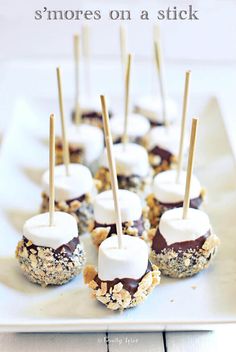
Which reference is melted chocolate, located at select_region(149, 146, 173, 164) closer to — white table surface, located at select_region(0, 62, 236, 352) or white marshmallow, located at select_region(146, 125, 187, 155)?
white marshmallow, located at select_region(146, 125, 187, 155)

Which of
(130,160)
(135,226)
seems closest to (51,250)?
(135,226)

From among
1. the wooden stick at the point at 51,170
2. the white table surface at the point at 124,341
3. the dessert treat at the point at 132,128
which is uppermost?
the wooden stick at the point at 51,170

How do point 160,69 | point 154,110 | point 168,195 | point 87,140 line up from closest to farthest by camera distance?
point 168,195 → point 160,69 → point 87,140 → point 154,110

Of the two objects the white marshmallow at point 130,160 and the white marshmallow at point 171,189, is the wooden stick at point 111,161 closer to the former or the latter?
the white marshmallow at point 171,189

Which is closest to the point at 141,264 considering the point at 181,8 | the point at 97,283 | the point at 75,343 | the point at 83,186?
the point at 97,283

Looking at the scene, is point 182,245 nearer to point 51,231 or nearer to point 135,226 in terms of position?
point 135,226

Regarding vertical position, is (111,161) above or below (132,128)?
above

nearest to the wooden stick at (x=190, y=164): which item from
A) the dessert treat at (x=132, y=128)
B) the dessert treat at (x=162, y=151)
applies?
the dessert treat at (x=162, y=151)
